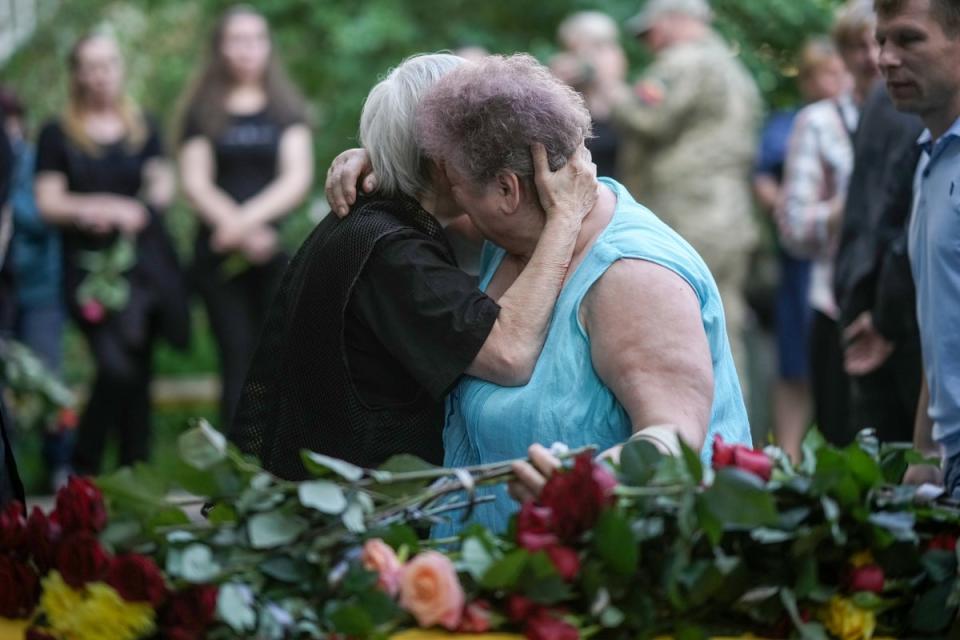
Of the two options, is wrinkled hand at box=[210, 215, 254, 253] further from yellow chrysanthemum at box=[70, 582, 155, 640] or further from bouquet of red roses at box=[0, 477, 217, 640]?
yellow chrysanthemum at box=[70, 582, 155, 640]

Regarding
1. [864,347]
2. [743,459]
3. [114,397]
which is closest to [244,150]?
[114,397]

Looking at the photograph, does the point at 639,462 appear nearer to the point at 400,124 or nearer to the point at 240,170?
the point at 400,124

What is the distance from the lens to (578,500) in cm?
250

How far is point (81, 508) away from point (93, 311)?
5098 millimetres

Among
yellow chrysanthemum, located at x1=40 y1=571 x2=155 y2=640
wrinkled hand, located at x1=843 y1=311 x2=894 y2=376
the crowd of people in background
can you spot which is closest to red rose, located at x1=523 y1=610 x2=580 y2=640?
yellow chrysanthemum, located at x1=40 y1=571 x2=155 y2=640

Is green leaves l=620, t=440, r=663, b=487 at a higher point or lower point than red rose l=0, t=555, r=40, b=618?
higher

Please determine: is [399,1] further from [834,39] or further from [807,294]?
[834,39]

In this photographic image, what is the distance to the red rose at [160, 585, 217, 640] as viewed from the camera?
7.85ft

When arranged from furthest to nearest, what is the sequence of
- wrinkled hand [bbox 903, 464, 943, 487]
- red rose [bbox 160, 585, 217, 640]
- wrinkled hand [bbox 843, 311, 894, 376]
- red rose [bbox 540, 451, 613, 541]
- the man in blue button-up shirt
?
wrinkled hand [bbox 843, 311, 894, 376] → wrinkled hand [bbox 903, 464, 943, 487] → the man in blue button-up shirt → red rose [bbox 540, 451, 613, 541] → red rose [bbox 160, 585, 217, 640]

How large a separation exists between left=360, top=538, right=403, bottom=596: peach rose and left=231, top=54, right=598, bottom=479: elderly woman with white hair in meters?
0.69

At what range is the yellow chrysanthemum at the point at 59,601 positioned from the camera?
2441 mm

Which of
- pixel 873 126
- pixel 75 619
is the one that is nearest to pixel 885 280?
pixel 873 126

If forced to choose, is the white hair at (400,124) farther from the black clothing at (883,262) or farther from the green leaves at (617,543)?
the black clothing at (883,262)

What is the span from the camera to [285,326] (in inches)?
134
